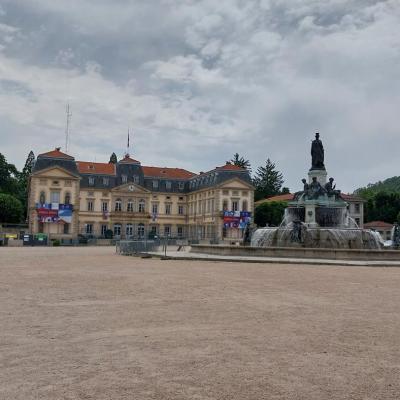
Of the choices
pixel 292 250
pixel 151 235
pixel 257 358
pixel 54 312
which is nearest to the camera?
pixel 257 358

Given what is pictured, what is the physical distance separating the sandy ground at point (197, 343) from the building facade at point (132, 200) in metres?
61.8

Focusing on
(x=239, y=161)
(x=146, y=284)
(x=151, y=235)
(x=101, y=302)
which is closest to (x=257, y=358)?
(x=101, y=302)

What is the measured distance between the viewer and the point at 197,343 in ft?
21.0

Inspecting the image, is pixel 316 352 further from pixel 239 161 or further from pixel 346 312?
pixel 239 161

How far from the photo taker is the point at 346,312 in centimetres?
897

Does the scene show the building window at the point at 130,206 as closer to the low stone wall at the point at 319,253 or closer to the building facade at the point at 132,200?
the building facade at the point at 132,200

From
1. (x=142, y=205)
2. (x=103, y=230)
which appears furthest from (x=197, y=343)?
(x=142, y=205)

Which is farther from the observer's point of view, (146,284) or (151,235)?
(151,235)

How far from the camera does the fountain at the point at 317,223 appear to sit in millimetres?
27000

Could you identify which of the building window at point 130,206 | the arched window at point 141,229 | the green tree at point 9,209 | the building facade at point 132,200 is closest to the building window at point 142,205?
the building facade at point 132,200

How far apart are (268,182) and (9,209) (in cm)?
5845

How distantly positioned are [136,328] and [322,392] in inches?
132

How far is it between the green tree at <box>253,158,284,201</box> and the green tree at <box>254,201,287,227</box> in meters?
27.7

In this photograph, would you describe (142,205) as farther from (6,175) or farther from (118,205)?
(6,175)
